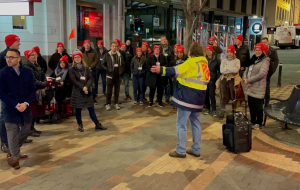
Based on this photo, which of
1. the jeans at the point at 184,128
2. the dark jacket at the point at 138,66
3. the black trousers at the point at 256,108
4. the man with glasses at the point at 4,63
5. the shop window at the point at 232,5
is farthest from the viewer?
the shop window at the point at 232,5

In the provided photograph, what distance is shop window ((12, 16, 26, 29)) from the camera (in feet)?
45.1

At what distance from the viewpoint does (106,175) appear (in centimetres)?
476

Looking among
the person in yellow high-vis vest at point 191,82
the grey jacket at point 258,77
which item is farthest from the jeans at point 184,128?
the grey jacket at point 258,77

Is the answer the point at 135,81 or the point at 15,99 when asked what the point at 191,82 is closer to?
the point at 15,99

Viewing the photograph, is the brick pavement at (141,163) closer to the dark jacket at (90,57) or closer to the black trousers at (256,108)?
the black trousers at (256,108)

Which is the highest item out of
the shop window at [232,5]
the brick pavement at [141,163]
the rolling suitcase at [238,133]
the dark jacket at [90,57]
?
the shop window at [232,5]

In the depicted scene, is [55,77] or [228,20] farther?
[228,20]

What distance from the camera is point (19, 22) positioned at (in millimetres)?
13992

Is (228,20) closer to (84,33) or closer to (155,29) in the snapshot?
(155,29)

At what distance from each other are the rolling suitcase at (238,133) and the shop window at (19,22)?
1141 centimetres

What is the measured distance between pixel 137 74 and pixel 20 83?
527 centimetres

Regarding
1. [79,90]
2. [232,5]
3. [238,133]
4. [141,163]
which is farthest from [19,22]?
[232,5]

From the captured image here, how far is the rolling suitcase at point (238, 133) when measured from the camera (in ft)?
18.4

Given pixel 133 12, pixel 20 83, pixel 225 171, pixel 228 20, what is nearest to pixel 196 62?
pixel 225 171
